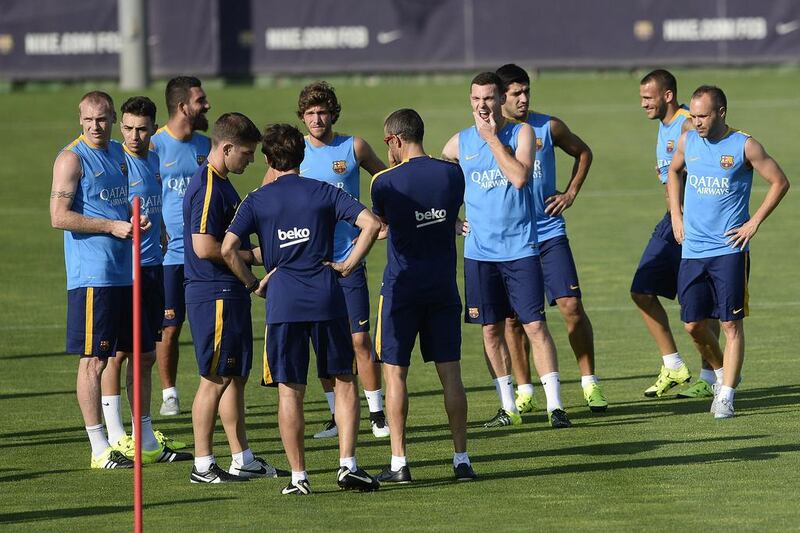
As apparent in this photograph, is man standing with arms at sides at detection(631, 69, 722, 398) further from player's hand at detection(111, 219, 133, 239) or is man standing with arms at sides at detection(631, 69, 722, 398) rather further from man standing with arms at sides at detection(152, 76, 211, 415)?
player's hand at detection(111, 219, 133, 239)

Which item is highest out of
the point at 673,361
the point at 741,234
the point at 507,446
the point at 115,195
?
the point at 115,195

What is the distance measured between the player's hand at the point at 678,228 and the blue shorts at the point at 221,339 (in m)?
3.73

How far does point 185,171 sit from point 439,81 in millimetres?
24992

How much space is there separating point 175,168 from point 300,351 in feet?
11.1

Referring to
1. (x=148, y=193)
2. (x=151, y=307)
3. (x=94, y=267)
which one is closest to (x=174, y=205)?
(x=148, y=193)

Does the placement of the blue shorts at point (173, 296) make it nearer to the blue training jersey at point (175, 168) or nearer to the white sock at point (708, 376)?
the blue training jersey at point (175, 168)

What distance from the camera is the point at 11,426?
39.2ft

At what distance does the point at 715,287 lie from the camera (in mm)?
11594

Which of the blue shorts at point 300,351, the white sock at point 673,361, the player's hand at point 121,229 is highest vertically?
the player's hand at point 121,229

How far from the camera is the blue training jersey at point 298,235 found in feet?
30.0

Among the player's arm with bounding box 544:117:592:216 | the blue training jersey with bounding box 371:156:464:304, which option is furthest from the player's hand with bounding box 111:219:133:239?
the player's arm with bounding box 544:117:592:216

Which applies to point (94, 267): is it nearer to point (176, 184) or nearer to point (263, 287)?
point (263, 287)

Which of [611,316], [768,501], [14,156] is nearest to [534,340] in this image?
[768,501]

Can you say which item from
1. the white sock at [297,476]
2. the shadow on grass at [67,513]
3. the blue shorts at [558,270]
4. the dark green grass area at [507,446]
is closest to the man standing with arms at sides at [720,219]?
the dark green grass area at [507,446]
